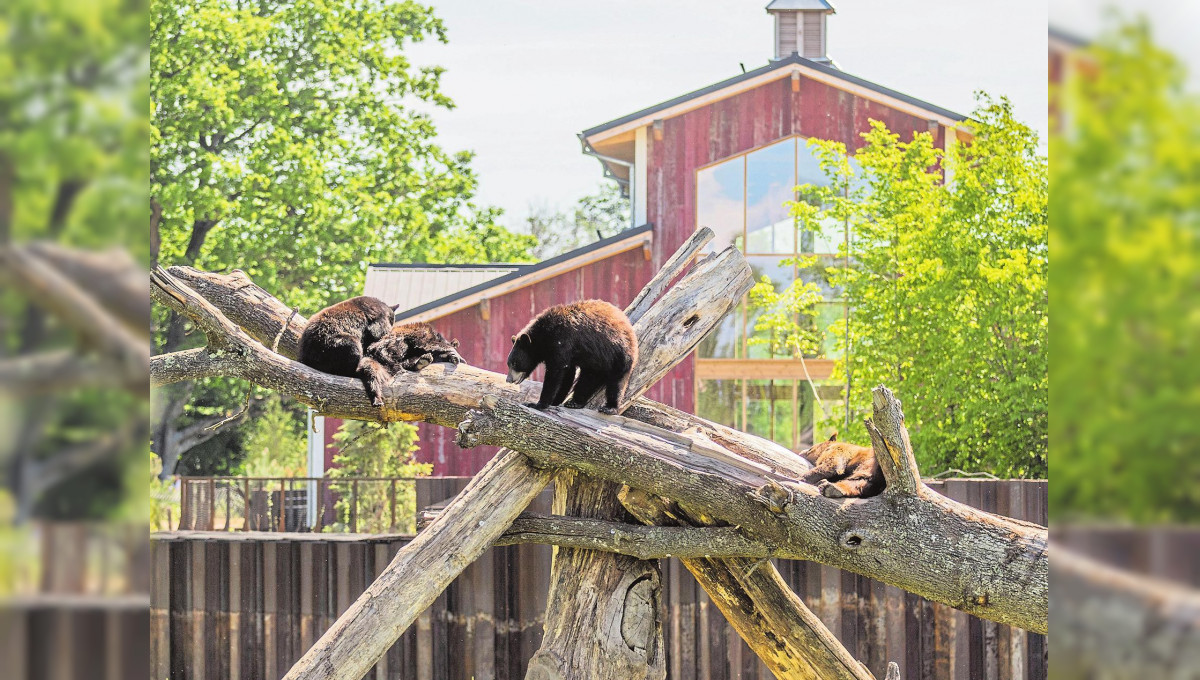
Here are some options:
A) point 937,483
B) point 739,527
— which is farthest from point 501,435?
point 937,483

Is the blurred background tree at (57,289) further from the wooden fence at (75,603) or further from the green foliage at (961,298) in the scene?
the green foliage at (961,298)

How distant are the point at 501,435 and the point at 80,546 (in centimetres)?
500

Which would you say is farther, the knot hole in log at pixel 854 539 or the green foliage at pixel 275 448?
the green foliage at pixel 275 448

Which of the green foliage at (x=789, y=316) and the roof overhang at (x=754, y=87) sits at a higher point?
the roof overhang at (x=754, y=87)

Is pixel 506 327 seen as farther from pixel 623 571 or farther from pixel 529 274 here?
pixel 623 571

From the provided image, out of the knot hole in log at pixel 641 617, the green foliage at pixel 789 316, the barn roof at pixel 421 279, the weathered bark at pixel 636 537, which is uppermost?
the barn roof at pixel 421 279

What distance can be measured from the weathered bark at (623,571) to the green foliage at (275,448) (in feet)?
56.5

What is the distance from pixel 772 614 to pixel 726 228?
42.4 ft

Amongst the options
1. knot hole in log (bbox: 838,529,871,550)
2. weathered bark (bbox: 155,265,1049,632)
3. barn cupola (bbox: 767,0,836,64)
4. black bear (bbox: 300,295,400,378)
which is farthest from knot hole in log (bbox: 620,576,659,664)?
barn cupola (bbox: 767,0,836,64)

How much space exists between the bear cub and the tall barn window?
39.3 ft

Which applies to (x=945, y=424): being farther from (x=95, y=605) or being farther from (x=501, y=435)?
(x=95, y=605)

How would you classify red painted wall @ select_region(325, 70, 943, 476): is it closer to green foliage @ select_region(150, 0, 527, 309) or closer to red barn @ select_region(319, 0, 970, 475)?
red barn @ select_region(319, 0, 970, 475)

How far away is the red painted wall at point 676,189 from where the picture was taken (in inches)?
713

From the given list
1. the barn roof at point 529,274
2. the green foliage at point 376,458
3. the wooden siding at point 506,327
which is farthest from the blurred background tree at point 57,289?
the wooden siding at point 506,327
